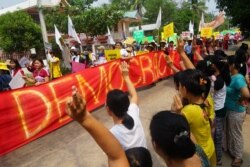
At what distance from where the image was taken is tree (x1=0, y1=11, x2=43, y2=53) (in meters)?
26.6

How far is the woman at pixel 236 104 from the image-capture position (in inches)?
172

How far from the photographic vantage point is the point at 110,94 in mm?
2740

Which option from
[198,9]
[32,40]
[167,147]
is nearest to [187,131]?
[167,147]

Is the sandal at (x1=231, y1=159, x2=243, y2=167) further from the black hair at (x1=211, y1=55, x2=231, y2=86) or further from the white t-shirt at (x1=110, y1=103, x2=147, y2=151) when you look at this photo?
the white t-shirt at (x1=110, y1=103, x2=147, y2=151)

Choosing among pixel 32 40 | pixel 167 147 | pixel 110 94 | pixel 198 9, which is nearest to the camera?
pixel 167 147

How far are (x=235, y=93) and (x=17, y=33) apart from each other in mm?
25230

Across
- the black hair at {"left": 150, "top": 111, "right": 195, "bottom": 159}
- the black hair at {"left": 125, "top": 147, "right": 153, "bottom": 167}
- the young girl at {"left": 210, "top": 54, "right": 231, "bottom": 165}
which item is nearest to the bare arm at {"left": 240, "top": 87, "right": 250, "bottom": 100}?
the young girl at {"left": 210, "top": 54, "right": 231, "bottom": 165}

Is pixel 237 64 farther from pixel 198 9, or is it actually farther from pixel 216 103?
pixel 198 9

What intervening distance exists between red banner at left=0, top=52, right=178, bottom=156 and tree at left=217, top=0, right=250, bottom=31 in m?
8.32

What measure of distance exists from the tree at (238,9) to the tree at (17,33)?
53.0 ft

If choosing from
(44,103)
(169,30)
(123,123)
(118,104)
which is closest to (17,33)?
(169,30)

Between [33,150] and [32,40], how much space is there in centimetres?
2277

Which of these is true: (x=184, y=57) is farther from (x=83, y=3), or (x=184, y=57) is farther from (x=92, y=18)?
(x=83, y=3)

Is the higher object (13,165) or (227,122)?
(227,122)
